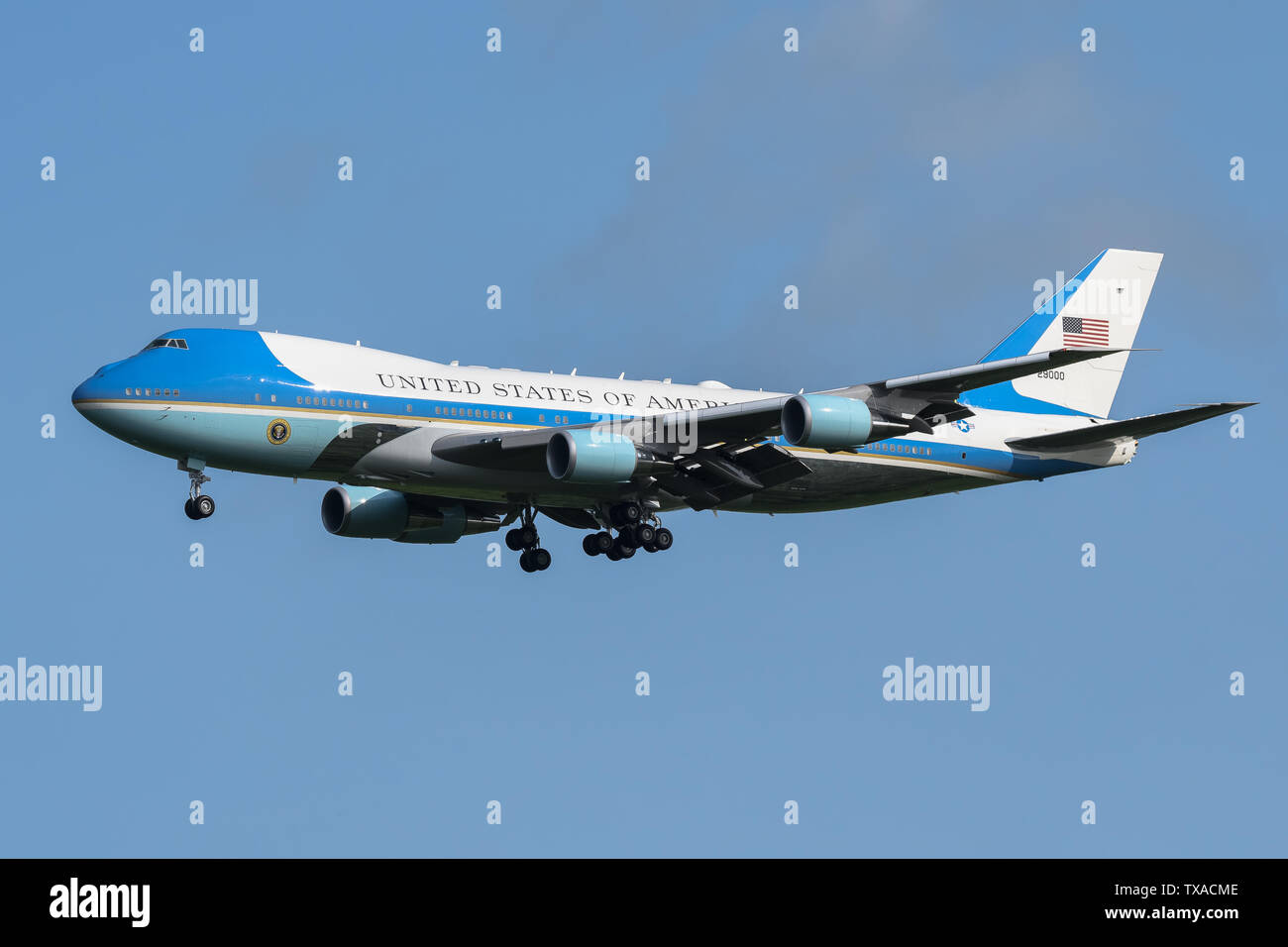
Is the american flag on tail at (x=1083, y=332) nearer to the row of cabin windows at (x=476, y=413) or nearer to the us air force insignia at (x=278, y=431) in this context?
the row of cabin windows at (x=476, y=413)

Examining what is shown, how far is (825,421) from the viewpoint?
4650 centimetres

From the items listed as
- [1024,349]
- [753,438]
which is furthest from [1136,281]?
[753,438]

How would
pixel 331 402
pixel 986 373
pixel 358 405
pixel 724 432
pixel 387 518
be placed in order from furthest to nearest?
pixel 387 518
pixel 724 432
pixel 358 405
pixel 331 402
pixel 986 373

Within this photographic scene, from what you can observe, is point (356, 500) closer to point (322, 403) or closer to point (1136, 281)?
point (322, 403)

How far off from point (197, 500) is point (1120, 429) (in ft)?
87.4

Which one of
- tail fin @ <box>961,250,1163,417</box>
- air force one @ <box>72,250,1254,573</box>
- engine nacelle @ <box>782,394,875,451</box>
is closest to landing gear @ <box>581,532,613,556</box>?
air force one @ <box>72,250,1254,573</box>

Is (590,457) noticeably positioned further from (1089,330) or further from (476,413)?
(1089,330)

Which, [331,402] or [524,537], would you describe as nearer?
[331,402]

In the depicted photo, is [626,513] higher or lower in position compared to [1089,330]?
lower

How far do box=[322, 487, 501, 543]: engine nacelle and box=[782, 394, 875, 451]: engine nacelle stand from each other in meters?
12.8

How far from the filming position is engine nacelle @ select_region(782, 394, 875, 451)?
1832 inches

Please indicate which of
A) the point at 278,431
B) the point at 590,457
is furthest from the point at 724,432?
the point at 278,431

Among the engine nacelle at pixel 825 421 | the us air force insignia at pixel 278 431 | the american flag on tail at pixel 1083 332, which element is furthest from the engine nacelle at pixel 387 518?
the american flag on tail at pixel 1083 332

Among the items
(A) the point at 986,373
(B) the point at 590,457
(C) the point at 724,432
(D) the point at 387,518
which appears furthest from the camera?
(D) the point at 387,518
